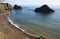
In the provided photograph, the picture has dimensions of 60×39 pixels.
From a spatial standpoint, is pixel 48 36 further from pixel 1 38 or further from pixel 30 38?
pixel 1 38

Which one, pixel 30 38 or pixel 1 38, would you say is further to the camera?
pixel 30 38

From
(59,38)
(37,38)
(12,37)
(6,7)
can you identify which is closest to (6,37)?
(12,37)

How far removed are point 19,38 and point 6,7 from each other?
7949 centimetres

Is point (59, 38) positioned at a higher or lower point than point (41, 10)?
higher

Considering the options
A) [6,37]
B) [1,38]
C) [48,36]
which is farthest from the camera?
[48,36]

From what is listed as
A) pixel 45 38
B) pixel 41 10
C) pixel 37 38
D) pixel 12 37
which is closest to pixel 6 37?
pixel 12 37

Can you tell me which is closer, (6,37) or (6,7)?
(6,37)

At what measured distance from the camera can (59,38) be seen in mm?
31578

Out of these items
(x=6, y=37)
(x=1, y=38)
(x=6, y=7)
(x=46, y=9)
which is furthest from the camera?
(x=6, y=7)

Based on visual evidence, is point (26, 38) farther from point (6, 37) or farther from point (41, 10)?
point (41, 10)

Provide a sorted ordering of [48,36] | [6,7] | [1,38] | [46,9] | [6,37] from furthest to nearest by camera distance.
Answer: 1. [6,7]
2. [46,9]
3. [48,36]
4. [6,37]
5. [1,38]

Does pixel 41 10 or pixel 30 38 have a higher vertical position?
pixel 30 38

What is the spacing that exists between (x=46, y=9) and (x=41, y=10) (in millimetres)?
3436

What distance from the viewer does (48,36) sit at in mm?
32906
